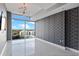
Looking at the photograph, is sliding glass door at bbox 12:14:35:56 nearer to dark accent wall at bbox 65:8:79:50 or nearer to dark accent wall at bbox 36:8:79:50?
dark accent wall at bbox 36:8:79:50

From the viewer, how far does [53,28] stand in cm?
780

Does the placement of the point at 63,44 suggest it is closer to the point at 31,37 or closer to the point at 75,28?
the point at 75,28

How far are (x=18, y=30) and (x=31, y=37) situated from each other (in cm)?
137

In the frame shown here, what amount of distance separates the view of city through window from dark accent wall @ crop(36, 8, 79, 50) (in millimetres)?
1444

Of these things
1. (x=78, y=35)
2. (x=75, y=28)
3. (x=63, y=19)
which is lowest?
(x=78, y=35)

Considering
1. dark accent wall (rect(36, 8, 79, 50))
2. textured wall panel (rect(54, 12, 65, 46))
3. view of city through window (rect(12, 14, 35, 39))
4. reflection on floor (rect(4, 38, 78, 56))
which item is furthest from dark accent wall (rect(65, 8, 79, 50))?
view of city through window (rect(12, 14, 35, 39))

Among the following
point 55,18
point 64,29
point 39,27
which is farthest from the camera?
point 39,27

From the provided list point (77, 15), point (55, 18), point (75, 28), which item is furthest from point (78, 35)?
point (55, 18)

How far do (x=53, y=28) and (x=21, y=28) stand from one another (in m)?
3.07

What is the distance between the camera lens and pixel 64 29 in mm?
6496

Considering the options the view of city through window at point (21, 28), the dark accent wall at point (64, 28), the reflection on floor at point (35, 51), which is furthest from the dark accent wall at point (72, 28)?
the view of city through window at point (21, 28)

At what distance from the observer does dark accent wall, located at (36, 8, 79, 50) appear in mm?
5598

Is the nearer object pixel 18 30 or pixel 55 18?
pixel 55 18

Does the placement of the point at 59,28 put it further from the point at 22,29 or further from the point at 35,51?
the point at 22,29
